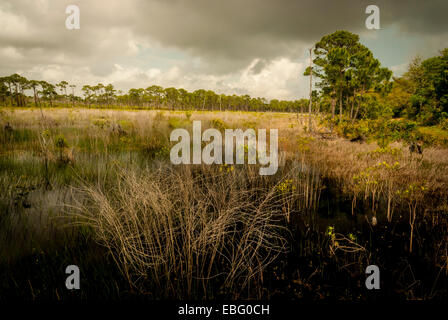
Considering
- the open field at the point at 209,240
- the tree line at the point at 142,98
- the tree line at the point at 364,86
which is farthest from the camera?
the tree line at the point at 142,98

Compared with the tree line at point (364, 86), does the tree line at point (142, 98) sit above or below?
above

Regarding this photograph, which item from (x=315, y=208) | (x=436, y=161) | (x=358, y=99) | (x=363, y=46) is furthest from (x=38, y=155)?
(x=363, y=46)

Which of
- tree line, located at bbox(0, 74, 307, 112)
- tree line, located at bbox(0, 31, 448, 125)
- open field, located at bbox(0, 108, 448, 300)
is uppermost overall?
tree line, located at bbox(0, 74, 307, 112)

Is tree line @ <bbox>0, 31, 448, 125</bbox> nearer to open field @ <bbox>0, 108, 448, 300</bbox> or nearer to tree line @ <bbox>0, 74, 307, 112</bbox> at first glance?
open field @ <bbox>0, 108, 448, 300</bbox>

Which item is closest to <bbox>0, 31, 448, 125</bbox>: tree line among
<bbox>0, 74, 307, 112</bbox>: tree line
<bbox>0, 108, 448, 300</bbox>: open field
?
<bbox>0, 108, 448, 300</bbox>: open field

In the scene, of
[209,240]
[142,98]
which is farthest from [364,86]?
[142,98]

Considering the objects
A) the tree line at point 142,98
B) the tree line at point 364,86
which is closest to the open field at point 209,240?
the tree line at point 364,86

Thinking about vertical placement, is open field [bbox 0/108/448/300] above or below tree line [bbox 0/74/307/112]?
below

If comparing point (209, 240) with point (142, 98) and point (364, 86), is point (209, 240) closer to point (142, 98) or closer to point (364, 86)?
point (364, 86)

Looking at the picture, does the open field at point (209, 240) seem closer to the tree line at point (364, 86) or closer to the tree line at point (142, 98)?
the tree line at point (364, 86)

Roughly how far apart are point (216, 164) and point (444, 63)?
15.7 meters
